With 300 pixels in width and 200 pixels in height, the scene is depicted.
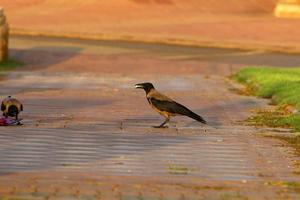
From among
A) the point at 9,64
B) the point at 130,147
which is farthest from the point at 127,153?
the point at 9,64

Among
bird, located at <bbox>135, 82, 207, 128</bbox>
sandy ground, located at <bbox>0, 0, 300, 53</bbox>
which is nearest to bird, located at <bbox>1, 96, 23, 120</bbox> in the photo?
bird, located at <bbox>135, 82, 207, 128</bbox>

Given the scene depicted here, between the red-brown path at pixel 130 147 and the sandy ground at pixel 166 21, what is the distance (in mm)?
13573

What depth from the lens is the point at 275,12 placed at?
4547cm

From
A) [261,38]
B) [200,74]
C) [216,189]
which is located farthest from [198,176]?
[261,38]

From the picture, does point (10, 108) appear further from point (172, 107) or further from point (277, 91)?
point (277, 91)

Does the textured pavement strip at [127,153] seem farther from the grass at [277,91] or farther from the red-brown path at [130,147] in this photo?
the grass at [277,91]

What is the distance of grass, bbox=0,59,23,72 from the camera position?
22986mm

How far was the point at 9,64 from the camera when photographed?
2377 cm

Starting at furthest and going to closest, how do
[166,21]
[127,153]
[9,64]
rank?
[166,21] → [9,64] → [127,153]

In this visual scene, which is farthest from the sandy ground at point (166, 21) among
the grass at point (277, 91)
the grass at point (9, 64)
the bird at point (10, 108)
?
the bird at point (10, 108)

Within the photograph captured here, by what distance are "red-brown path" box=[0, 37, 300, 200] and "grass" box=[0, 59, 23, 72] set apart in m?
1.82

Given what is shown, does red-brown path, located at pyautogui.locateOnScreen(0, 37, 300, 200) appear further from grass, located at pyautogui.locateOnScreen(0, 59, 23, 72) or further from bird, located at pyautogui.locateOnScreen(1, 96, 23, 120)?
grass, located at pyautogui.locateOnScreen(0, 59, 23, 72)

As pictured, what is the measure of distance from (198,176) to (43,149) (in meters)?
1.93

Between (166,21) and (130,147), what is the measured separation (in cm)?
2963
